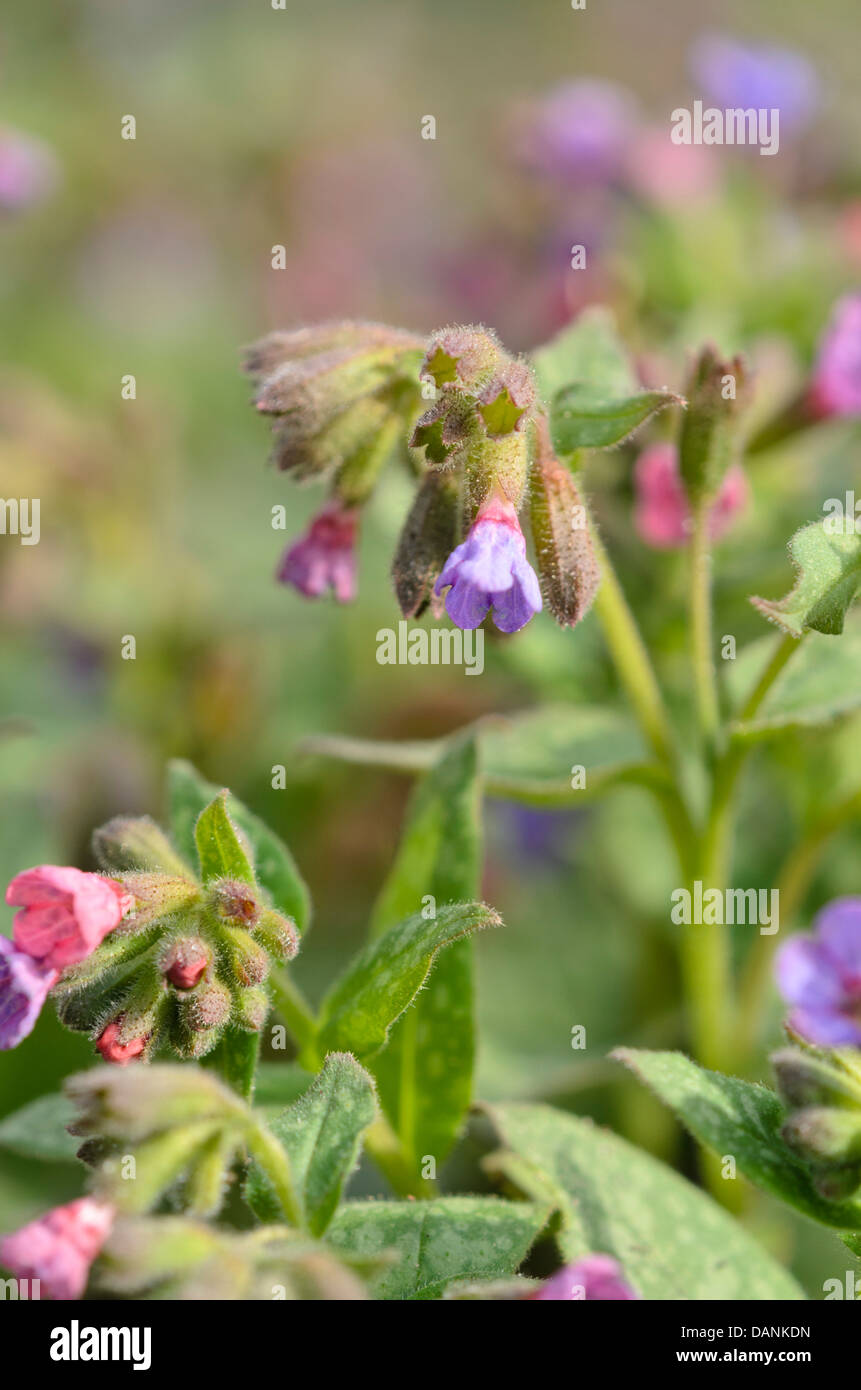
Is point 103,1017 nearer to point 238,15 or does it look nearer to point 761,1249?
point 761,1249

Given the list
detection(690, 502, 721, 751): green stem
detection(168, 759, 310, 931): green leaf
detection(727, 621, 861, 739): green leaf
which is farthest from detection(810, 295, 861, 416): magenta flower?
detection(168, 759, 310, 931): green leaf

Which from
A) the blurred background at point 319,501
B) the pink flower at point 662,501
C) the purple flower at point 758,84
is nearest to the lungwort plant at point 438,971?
the pink flower at point 662,501

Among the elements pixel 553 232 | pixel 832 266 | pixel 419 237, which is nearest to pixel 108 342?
pixel 419 237

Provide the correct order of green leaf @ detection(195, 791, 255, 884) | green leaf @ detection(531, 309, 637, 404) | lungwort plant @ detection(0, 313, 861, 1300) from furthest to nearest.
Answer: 1. green leaf @ detection(531, 309, 637, 404)
2. green leaf @ detection(195, 791, 255, 884)
3. lungwort plant @ detection(0, 313, 861, 1300)

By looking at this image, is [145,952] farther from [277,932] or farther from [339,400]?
[339,400]

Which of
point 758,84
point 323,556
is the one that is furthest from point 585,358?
point 758,84

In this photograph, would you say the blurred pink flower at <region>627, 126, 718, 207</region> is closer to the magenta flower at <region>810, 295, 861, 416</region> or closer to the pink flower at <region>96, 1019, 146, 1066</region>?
the magenta flower at <region>810, 295, 861, 416</region>

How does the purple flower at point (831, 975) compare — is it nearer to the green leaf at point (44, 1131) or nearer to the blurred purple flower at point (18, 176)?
the green leaf at point (44, 1131)
